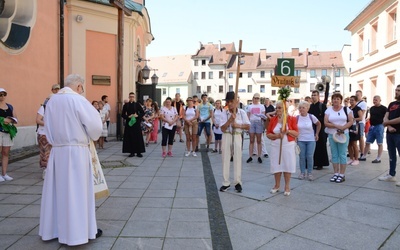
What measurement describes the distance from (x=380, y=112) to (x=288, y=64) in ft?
10.6

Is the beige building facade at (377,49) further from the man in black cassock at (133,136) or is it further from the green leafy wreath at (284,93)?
the green leafy wreath at (284,93)

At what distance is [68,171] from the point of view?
3.70 m

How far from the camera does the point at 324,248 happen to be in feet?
12.3

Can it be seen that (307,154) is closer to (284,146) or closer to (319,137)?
(319,137)

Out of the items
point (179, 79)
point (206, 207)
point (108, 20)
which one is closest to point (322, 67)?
point (179, 79)

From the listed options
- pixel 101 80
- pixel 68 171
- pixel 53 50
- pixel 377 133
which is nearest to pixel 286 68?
pixel 377 133

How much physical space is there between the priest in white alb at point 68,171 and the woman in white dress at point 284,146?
3407 millimetres

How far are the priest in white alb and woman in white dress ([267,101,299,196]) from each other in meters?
3.41

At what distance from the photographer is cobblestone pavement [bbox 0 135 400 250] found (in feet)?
12.9

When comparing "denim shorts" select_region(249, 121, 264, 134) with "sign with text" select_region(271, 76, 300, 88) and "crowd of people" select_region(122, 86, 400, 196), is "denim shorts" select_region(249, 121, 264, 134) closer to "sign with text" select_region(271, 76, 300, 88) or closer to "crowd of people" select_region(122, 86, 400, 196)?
"crowd of people" select_region(122, 86, 400, 196)

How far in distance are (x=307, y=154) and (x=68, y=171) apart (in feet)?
17.2

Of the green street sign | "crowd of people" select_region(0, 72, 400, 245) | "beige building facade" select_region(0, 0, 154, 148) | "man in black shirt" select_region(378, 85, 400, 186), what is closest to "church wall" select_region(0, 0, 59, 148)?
"beige building facade" select_region(0, 0, 154, 148)

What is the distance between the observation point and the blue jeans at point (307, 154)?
729cm

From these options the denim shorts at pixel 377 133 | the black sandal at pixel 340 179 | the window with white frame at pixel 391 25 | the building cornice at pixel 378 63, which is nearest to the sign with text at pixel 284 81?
the black sandal at pixel 340 179
